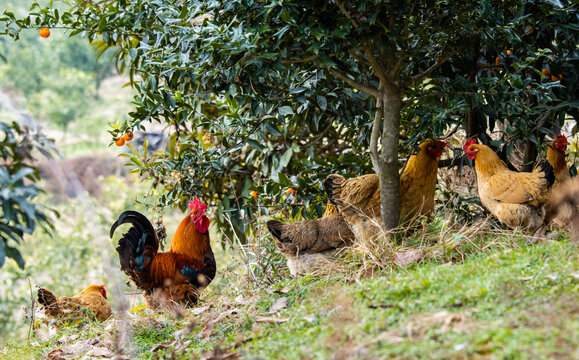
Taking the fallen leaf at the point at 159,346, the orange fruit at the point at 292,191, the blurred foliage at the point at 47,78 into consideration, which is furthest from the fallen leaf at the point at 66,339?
the blurred foliage at the point at 47,78

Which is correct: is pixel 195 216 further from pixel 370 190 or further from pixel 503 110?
pixel 503 110

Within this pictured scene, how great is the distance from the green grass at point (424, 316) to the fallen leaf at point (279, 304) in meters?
0.06

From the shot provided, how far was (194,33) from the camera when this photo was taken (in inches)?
147

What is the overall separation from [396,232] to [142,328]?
85.1 inches

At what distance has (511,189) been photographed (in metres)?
4.63

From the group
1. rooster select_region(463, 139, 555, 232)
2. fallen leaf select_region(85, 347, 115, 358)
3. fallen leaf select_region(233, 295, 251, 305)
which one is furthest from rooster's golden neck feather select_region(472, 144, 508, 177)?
fallen leaf select_region(85, 347, 115, 358)

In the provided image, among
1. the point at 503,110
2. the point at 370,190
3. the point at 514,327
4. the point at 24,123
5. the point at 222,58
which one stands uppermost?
the point at 222,58

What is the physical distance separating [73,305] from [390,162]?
10.5 ft

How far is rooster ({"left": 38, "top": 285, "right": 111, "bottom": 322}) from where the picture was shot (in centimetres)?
506

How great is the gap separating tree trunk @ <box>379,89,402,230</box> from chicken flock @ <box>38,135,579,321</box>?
15 cm

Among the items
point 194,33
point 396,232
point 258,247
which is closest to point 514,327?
point 396,232

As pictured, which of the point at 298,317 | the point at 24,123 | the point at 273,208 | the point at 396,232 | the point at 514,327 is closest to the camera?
the point at 514,327

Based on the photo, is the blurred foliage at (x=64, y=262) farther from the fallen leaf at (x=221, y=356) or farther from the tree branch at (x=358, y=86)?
the fallen leaf at (x=221, y=356)

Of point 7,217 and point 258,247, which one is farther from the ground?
point 7,217
